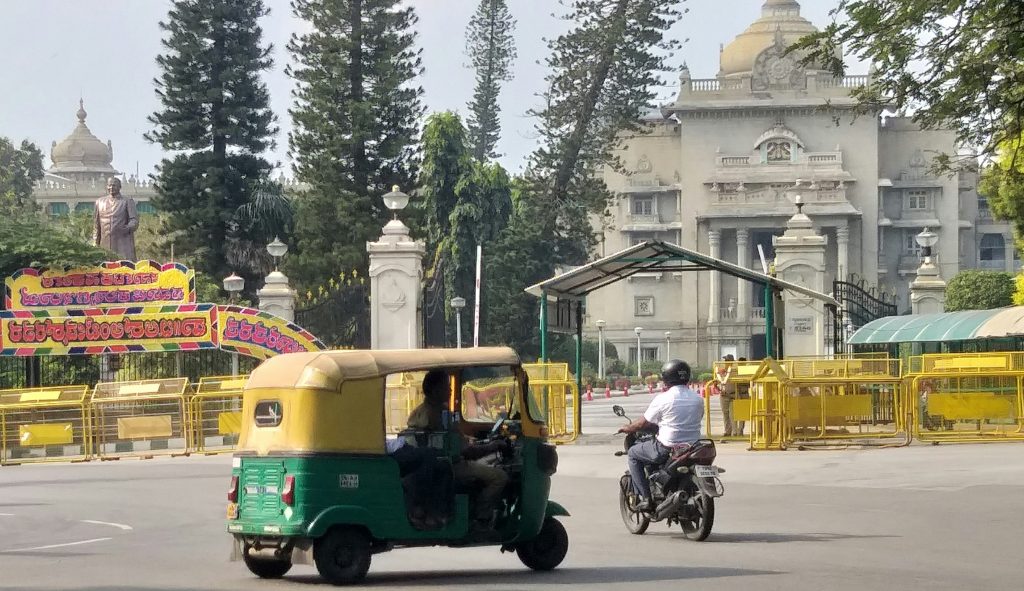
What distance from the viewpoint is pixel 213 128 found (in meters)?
53.3

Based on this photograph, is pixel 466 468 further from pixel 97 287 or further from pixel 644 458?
pixel 97 287

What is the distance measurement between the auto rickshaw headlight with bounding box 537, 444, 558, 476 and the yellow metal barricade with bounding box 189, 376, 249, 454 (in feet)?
55.0

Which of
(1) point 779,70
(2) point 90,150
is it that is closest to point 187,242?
(1) point 779,70

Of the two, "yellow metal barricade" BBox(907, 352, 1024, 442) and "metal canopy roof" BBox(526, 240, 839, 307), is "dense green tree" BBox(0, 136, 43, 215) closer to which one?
"metal canopy roof" BBox(526, 240, 839, 307)

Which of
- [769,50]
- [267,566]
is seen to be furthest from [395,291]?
[769,50]

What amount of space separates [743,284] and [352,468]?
77224 mm

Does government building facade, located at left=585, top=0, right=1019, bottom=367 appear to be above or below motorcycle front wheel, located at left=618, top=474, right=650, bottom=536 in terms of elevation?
above

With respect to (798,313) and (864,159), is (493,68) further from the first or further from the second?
(798,313)

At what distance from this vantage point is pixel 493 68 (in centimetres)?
8631

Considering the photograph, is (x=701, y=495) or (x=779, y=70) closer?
(x=701, y=495)

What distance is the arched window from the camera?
9400 cm

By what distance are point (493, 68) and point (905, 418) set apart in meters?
63.0

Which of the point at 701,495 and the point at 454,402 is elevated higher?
the point at 454,402

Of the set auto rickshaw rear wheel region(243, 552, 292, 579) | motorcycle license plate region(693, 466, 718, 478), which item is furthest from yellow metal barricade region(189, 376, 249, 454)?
auto rickshaw rear wheel region(243, 552, 292, 579)
